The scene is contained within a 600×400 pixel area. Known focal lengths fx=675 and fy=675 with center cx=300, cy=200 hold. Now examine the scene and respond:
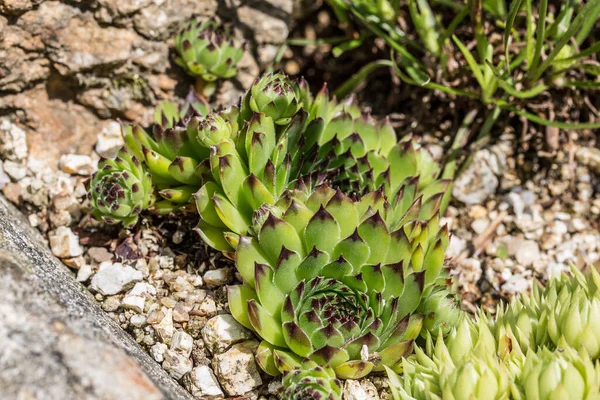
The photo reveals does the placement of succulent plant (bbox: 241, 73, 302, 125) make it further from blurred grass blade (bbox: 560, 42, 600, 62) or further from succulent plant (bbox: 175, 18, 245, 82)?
blurred grass blade (bbox: 560, 42, 600, 62)

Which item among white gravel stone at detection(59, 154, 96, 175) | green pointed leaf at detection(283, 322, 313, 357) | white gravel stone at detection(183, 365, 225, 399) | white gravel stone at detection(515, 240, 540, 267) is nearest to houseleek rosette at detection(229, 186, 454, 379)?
green pointed leaf at detection(283, 322, 313, 357)

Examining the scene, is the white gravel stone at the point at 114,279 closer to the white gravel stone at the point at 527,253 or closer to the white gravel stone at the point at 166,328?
the white gravel stone at the point at 166,328

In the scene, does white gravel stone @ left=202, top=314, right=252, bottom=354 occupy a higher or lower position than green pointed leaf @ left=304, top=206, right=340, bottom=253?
lower

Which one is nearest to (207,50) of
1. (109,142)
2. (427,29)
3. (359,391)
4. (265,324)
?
(109,142)

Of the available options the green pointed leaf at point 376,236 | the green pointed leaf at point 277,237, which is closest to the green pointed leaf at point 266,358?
the green pointed leaf at point 277,237

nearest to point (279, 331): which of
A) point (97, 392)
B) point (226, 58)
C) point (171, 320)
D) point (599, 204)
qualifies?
point (171, 320)

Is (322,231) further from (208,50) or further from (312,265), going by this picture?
(208,50)
